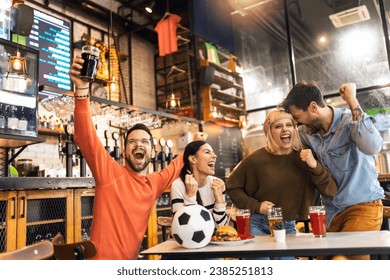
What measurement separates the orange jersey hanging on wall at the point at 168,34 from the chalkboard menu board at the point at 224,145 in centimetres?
125

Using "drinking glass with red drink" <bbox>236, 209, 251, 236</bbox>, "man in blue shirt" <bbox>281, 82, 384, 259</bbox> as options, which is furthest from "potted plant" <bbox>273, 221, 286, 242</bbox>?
"man in blue shirt" <bbox>281, 82, 384, 259</bbox>

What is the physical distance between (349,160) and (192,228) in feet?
2.87

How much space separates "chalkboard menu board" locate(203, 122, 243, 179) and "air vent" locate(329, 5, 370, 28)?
2.26 m

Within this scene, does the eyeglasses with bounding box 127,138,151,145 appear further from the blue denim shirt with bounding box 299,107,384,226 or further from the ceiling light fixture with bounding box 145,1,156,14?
the ceiling light fixture with bounding box 145,1,156,14

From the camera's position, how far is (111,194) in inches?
67.9

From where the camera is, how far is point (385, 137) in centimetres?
493

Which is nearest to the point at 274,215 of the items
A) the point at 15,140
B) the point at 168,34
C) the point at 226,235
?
the point at 226,235

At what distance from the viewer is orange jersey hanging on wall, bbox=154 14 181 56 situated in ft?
17.5

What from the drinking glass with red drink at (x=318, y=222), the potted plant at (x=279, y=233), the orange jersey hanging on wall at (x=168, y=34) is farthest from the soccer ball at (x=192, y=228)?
the orange jersey hanging on wall at (x=168, y=34)

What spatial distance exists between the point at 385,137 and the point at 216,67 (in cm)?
263

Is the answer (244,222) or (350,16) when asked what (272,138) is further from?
(350,16)

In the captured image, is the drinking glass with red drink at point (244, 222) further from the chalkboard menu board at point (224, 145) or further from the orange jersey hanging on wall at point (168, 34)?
the orange jersey hanging on wall at point (168, 34)
